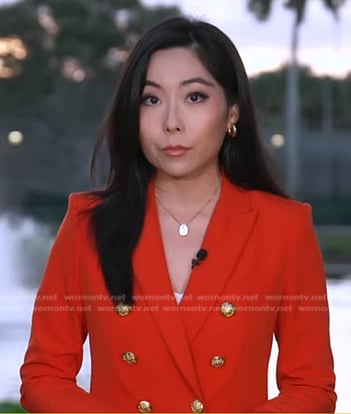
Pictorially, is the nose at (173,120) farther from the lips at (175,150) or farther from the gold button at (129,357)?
the gold button at (129,357)

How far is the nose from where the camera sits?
1.31m

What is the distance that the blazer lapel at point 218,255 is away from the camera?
1315mm

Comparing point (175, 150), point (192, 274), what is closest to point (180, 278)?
point (192, 274)

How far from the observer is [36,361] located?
1312mm

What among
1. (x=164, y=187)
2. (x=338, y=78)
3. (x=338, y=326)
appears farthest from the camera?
(x=338, y=78)

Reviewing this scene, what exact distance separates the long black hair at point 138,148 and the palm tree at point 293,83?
564cm

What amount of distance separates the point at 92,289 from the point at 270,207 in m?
0.25

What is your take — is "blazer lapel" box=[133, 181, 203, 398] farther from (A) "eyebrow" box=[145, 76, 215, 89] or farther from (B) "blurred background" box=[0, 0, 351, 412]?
(B) "blurred background" box=[0, 0, 351, 412]

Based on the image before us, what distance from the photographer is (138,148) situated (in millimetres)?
1401

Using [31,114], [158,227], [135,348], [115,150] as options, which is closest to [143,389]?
[135,348]

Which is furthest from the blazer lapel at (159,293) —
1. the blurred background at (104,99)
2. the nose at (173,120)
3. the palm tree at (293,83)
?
the palm tree at (293,83)

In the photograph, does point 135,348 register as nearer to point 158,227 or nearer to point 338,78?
point 158,227

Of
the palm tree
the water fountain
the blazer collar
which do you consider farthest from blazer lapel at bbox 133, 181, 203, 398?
the palm tree

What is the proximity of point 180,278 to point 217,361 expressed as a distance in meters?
0.12
